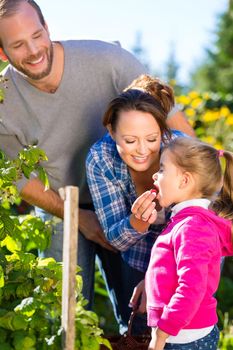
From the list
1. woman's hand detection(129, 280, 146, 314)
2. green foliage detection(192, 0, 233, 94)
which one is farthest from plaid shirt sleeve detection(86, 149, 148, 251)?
green foliage detection(192, 0, 233, 94)

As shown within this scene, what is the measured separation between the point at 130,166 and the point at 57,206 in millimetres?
634

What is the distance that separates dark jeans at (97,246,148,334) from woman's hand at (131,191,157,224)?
27.7 inches

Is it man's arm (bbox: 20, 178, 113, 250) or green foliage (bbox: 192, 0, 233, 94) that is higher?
green foliage (bbox: 192, 0, 233, 94)

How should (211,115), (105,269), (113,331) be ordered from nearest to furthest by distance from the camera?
1. (105,269)
2. (113,331)
3. (211,115)

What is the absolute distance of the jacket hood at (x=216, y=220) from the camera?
2.72 meters

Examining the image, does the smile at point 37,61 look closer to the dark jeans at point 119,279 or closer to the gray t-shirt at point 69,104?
the gray t-shirt at point 69,104

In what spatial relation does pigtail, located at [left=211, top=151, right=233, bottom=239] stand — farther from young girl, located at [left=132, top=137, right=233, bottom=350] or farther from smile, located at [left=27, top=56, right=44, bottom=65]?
smile, located at [left=27, top=56, right=44, bottom=65]

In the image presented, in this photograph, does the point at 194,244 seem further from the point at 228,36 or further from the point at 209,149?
the point at 228,36

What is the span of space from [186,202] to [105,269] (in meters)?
1.26

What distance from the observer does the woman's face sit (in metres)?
3.13

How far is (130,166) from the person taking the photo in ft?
10.8

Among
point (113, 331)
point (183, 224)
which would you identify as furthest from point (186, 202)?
point (113, 331)

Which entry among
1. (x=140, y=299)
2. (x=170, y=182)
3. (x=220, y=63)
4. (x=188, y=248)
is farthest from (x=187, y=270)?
(x=220, y=63)

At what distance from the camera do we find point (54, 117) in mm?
3676
